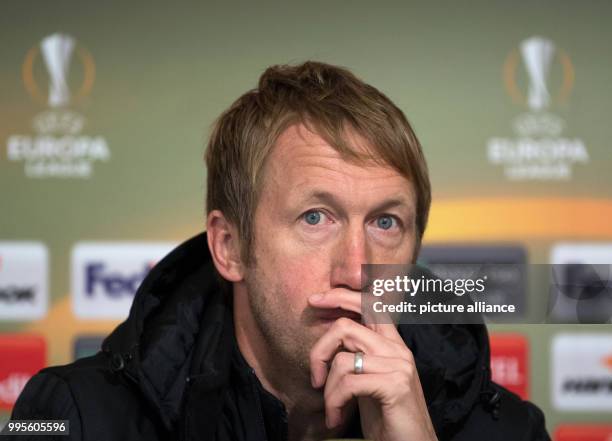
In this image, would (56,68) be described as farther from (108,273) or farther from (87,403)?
(87,403)

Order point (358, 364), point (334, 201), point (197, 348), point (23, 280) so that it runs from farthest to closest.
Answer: point (23, 280)
point (197, 348)
point (334, 201)
point (358, 364)

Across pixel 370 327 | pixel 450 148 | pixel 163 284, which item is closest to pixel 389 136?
pixel 370 327

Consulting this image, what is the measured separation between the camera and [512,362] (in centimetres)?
237

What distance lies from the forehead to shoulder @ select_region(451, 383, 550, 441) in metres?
0.36

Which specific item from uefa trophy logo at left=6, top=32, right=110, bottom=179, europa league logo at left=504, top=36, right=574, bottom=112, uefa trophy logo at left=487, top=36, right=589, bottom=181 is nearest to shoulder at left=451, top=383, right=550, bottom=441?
uefa trophy logo at left=487, top=36, right=589, bottom=181

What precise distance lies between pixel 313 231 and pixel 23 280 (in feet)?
4.35

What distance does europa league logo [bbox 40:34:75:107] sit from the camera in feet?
7.71

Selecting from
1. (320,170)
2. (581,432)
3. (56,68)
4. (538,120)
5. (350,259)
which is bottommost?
(581,432)

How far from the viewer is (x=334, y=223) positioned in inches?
49.2

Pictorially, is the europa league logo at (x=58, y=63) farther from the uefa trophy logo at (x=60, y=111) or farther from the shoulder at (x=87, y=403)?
the shoulder at (x=87, y=403)

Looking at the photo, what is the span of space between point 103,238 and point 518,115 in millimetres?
1138

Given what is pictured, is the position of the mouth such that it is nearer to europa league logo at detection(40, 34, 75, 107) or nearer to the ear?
the ear

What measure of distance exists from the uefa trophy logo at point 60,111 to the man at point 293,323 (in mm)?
964

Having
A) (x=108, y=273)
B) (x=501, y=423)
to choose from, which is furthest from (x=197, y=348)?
(x=108, y=273)
